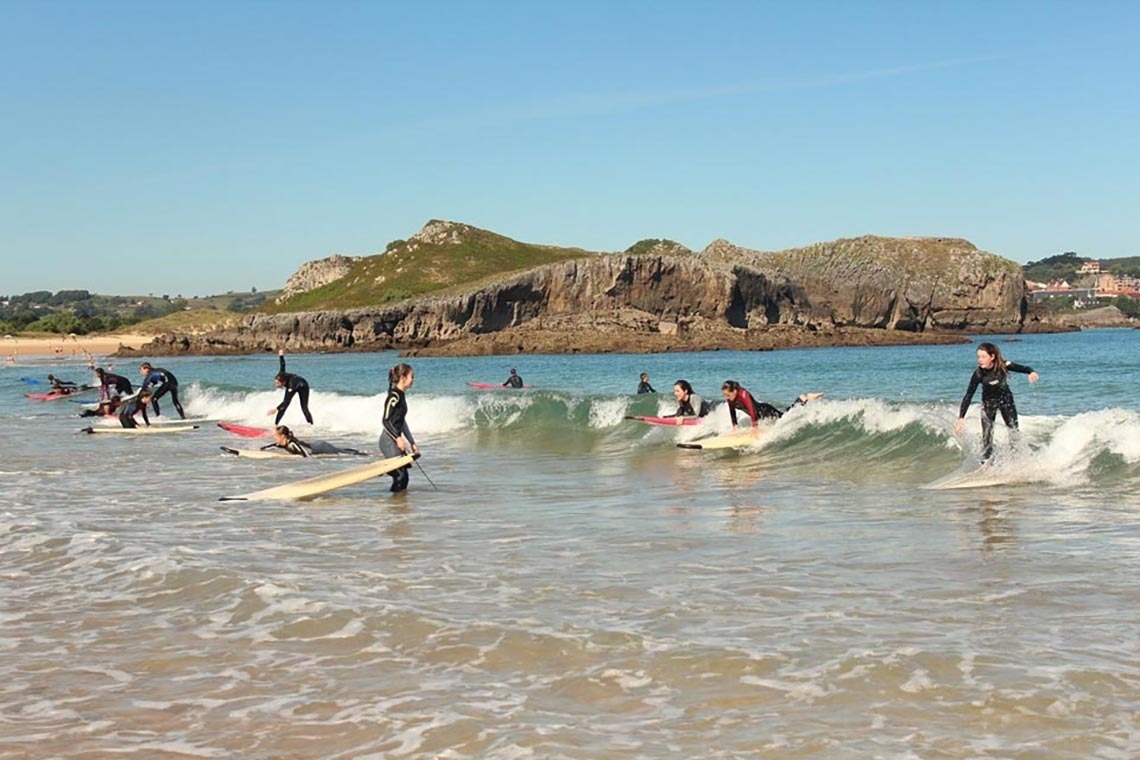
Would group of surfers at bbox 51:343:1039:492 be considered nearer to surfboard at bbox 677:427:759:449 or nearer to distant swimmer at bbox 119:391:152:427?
distant swimmer at bbox 119:391:152:427

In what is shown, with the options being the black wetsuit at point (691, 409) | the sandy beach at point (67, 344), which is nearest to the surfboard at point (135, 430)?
the black wetsuit at point (691, 409)

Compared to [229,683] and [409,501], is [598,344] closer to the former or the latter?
[409,501]

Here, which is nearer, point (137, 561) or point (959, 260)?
point (137, 561)

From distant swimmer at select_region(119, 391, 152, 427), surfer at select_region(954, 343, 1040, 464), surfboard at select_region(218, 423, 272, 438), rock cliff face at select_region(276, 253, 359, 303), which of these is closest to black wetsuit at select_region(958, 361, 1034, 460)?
surfer at select_region(954, 343, 1040, 464)

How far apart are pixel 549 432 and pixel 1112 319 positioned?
144m

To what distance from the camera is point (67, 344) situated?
387 ft

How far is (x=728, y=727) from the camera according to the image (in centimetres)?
534

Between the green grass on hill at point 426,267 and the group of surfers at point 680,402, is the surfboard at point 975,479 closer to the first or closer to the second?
the group of surfers at point 680,402

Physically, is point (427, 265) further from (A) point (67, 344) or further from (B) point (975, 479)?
(B) point (975, 479)

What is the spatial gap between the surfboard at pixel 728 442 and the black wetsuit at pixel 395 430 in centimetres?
571

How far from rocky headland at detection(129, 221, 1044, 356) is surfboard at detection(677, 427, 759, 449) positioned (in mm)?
69403

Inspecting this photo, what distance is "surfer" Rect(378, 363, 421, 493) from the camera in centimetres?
1306

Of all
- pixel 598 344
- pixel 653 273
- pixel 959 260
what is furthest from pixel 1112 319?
pixel 598 344

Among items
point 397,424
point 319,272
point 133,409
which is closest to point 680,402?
point 397,424
